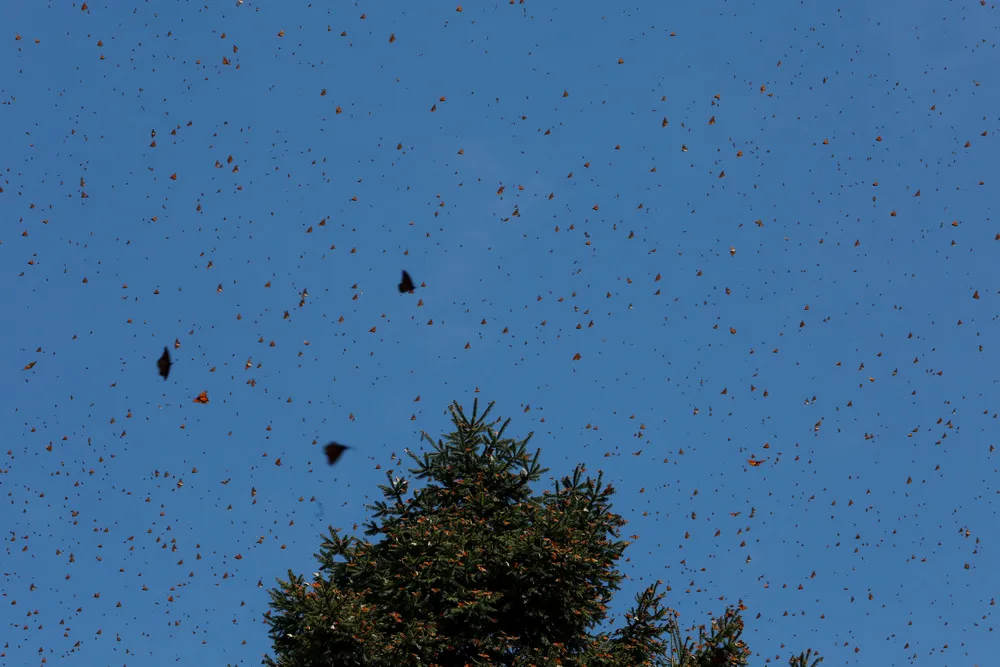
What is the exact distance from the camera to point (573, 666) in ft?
60.1

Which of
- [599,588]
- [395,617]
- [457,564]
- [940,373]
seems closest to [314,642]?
[395,617]

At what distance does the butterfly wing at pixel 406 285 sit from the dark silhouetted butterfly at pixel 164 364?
204 inches

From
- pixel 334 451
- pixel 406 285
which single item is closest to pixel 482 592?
pixel 334 451

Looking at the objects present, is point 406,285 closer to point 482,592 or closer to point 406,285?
point 406,285

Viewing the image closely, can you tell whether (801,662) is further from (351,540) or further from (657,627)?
(351,540)

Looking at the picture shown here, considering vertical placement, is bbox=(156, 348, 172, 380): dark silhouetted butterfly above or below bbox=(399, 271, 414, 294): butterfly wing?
below

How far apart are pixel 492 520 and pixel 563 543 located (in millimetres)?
2007

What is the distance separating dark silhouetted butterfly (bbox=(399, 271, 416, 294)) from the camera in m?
22.3

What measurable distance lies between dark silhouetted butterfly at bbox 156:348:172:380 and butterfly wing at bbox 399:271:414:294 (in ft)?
17.0

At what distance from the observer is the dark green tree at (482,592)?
17.4 m

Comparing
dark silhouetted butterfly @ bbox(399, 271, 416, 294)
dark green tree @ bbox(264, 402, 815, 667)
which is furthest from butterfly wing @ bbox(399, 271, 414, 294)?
dark green tree @ bbox(264, 402, 815, 667)

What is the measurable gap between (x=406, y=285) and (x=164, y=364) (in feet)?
18.0

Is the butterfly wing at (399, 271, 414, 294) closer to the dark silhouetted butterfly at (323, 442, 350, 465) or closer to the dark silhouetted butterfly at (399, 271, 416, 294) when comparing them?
the dark silhouetted butterfly at (399, 271, 416, 294)

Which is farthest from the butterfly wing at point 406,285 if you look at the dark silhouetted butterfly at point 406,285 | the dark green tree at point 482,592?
the dark green tree at point 482,592
